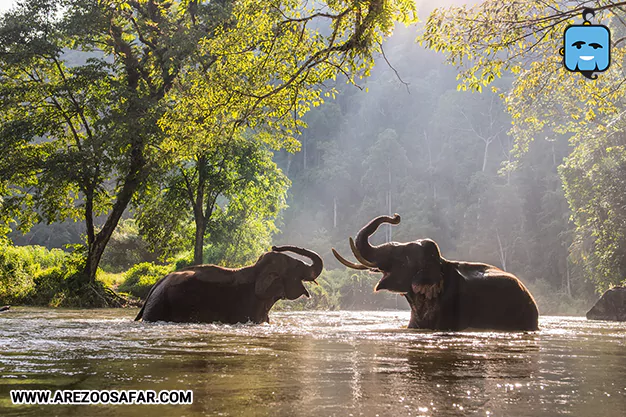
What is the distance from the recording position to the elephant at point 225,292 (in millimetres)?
8633

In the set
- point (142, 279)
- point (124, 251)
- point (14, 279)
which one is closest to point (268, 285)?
point (14, 279)

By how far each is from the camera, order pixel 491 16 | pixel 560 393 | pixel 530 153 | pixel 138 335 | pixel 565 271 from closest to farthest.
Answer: pixel 560 393, pixel 138 335, pixel 491 16, pixel 565 271, pixel 530 153

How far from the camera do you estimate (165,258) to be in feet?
82.5

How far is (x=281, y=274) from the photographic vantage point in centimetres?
914

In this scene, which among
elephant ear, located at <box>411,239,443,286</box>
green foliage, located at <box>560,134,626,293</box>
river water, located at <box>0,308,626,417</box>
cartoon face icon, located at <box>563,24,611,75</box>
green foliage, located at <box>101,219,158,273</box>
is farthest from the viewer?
green foliage, located at <box>101,219,158,273</box>

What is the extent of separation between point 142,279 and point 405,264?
18.0 m

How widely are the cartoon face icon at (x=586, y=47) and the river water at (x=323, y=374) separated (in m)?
5.94

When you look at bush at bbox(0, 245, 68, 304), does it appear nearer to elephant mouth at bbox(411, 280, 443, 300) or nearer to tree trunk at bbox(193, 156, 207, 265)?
tree trunk at bbox(193, 156, 207, 265)

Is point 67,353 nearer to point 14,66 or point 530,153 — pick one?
point 14,66

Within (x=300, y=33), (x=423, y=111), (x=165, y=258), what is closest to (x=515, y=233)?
(x=423, y=111)

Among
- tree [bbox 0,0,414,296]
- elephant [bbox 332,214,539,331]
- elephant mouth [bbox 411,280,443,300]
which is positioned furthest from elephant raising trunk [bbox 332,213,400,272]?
tree [bbox 0,0,414,296]

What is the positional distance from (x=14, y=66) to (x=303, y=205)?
220ft

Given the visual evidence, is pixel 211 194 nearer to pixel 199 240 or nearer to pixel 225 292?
pixel 199 240

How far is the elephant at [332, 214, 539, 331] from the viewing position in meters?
8.23
